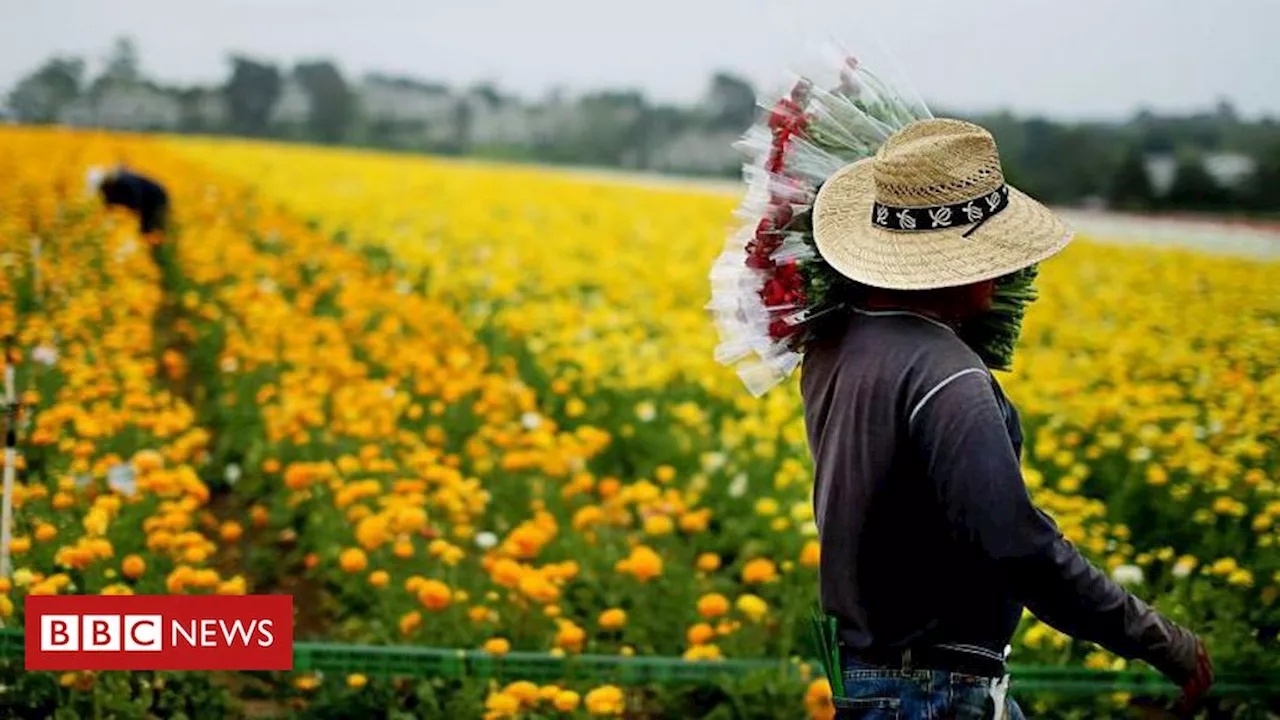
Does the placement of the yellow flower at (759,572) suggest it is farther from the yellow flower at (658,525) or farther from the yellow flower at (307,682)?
the yellow flower at (307,682)

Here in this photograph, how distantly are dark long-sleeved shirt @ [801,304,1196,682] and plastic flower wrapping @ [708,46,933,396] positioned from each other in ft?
0.47

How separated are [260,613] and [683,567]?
1.11 metres

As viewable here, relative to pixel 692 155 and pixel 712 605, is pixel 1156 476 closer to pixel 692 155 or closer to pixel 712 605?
pixel 712 605

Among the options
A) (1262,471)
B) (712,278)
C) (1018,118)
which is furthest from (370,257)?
(712,278)

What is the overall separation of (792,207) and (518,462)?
7.21 ft

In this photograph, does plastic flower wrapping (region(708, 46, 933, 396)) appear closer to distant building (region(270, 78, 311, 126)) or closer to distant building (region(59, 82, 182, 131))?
distant building (region(59, 82, 182, 131))

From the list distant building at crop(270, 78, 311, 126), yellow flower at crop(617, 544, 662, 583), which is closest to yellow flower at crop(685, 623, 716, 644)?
yellow flower at crop(617, 544, 662, 583)

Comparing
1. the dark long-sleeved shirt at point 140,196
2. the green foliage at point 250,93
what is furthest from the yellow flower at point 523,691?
the green foliage at point 250,93

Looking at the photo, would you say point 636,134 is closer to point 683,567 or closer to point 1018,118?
point 1018,118

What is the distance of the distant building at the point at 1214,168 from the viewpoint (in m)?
5.21

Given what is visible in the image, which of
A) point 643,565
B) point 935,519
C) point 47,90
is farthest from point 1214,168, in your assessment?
point 47,90

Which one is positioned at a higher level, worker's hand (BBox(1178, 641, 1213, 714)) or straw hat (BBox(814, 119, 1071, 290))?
straw hat (BBox(814, 119, 1071, 290))

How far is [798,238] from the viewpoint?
193 cm

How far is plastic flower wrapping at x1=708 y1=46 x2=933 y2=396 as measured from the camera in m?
1.91
